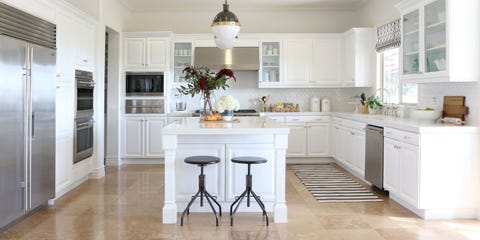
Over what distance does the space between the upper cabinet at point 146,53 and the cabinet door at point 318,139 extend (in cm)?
282

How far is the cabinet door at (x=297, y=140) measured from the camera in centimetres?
768

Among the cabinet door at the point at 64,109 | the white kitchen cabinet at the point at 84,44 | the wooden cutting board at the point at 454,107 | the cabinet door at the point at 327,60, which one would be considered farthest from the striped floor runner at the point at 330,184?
the white kitchen cabinet at the point at 84,44

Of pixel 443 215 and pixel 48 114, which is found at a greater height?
pixel 48 114

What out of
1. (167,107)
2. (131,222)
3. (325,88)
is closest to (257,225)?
(131,222)

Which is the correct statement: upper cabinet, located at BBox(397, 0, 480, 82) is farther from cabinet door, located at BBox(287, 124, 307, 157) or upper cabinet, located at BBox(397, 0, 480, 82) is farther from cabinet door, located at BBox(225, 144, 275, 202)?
cabinet door, located at BBox(287, 124, 307, 157)

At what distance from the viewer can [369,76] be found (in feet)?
23.8

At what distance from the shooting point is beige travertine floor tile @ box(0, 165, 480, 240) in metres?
3.75

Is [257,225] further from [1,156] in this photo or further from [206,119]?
[1,156]

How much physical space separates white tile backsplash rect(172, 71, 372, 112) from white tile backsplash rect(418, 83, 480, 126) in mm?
2669

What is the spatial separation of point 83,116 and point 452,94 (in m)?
4.52

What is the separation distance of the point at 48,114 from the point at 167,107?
331cm

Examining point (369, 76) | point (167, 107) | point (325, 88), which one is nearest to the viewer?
point (369, 76)

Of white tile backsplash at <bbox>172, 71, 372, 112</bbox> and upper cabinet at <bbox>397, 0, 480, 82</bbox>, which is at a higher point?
upper cabinet at <bbox>397, 0, 480, 82</bbox>

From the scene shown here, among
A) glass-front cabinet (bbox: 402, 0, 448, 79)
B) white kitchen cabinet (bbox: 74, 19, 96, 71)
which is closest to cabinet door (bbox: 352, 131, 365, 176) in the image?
glass-front cabinet (bbox: 402, 0, 448, 79)
